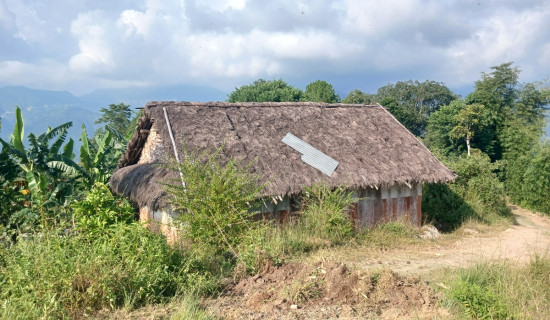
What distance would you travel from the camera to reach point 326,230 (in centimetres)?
780

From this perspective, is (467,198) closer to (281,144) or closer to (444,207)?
(444,207)

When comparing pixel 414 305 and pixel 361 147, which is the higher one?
pixel 361 147

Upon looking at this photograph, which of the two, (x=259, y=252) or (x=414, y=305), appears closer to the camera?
(x=414, y=305)

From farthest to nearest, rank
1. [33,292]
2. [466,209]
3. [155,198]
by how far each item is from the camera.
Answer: [466,209], [155,198], [33,292]

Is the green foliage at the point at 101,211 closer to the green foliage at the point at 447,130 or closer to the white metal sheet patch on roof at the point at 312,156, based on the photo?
the white metal sheet patch on roof at the point at 312,156

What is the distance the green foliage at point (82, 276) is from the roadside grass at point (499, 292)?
316 cm

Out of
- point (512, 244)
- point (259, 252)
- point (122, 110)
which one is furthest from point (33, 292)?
point (122, 110)

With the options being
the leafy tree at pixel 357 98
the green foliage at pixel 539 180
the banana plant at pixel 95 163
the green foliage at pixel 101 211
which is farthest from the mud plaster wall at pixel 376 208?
the leafy tree at pixel 357 98

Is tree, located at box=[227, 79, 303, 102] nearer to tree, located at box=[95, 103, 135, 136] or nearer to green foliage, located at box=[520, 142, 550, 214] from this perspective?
tree, located at box=[95, 103, 135, 136]

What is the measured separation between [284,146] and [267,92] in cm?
2829

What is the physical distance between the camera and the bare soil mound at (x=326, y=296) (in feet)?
14.2

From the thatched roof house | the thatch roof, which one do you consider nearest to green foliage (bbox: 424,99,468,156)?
the thatch roof

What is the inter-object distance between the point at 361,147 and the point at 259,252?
243 inches

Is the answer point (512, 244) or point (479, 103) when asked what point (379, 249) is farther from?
point (479, 103)
